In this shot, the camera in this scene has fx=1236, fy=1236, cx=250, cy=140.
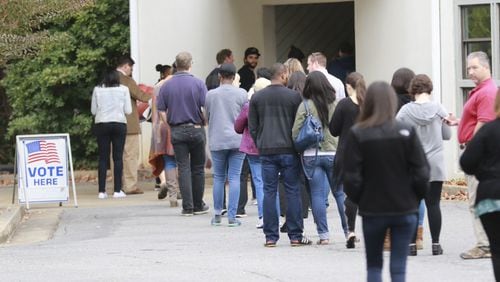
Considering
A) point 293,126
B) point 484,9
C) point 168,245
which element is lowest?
point 168,245

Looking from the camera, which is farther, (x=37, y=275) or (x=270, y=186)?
(x=270, y=186)

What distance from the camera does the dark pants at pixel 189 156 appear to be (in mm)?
15031

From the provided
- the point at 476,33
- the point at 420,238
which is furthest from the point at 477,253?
the point at 476,33

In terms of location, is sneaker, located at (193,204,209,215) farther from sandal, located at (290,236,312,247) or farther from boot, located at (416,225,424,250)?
boot, located at (416,225,424,250)

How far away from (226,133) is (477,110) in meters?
3.94

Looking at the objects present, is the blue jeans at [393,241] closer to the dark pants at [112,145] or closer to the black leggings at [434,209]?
the black leggings at [434,209]

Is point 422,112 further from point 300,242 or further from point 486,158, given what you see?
point 486,158

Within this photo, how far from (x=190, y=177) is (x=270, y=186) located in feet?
10.9

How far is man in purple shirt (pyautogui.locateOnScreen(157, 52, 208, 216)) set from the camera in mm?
15039

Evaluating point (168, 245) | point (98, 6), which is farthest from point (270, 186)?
point (98, 6)

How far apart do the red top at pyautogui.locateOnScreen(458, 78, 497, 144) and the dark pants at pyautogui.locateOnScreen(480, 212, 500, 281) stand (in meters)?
2.54

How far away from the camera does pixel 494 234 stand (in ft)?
27.2

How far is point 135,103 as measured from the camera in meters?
18.5

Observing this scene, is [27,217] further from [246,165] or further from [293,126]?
[293,126]
